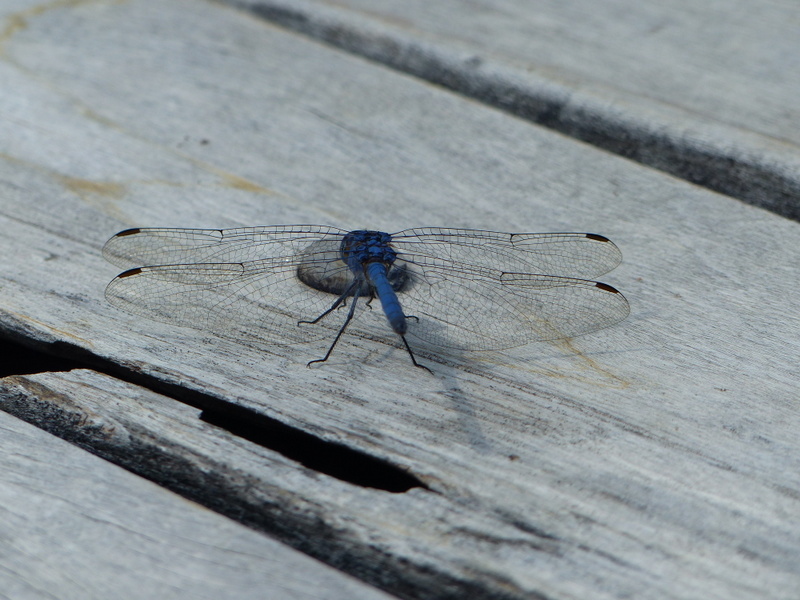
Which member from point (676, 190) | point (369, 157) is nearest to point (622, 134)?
point (676, 190)

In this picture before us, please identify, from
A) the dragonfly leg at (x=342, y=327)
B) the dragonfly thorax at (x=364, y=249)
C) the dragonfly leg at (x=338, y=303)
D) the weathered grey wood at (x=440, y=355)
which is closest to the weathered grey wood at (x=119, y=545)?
the weathered grey wood at (x=440, y=355)

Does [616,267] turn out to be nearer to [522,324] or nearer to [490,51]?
[522,324]

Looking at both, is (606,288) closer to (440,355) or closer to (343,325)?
(440,355)

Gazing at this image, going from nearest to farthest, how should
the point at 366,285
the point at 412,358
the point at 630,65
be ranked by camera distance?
the point at 412,358
the point at 366,285
the point at 630,65

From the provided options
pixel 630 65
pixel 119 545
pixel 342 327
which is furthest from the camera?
pixel 630 65

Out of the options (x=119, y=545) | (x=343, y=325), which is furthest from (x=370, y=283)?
(x=119, y=545)

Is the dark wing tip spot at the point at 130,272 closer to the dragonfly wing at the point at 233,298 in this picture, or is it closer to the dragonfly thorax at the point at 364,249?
the dragonfly wing at the point at 233,298
